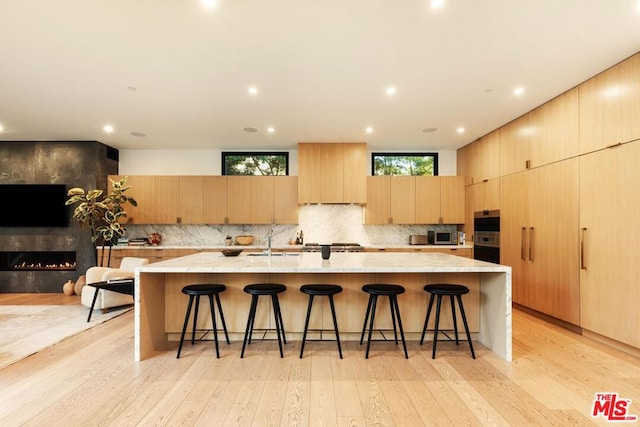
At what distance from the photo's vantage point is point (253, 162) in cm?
639

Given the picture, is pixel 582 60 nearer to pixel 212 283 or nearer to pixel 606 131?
pixel 606 131

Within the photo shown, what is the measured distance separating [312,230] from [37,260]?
522cm

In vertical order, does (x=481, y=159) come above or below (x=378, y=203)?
above

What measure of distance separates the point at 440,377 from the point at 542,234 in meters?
2.68

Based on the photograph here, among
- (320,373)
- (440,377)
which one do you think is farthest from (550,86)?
(320,373)

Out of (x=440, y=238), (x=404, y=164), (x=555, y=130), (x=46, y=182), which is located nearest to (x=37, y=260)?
(x=46, y=182)

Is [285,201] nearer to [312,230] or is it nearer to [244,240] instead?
[312,230]

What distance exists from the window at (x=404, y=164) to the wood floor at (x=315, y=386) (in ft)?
12.9

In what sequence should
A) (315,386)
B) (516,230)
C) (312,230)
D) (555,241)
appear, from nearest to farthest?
1. (315,386)
2. (555,241)
3. (516,230)
4. (312,230)

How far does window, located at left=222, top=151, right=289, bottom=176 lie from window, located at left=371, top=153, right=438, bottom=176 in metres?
1.90

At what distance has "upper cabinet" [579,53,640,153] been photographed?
2908 millimetres

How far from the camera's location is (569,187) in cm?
361

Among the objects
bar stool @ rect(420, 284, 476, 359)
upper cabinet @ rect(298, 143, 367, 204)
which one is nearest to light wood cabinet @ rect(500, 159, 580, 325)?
bar stool @ rect(420, 284, 476, 359)

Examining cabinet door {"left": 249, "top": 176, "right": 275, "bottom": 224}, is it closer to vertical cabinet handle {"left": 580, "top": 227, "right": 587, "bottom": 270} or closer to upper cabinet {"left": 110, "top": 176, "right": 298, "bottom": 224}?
upper cabinet {"left": 110, "top": 176, "right": 298, "bottom": 224}
